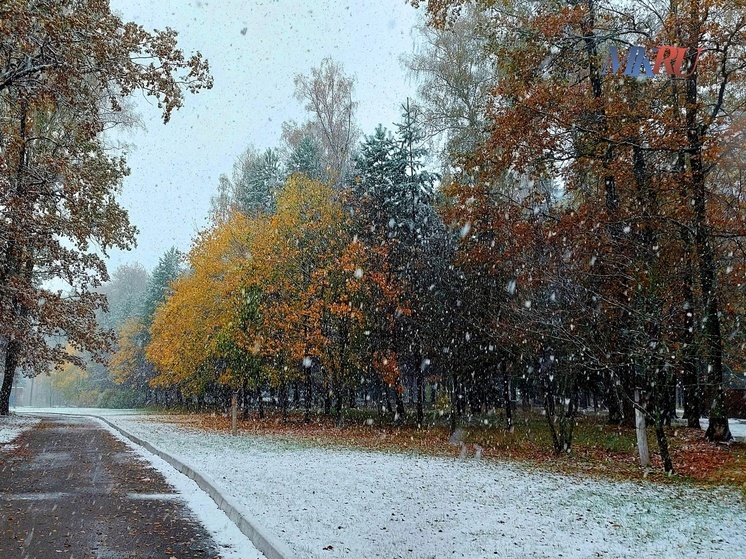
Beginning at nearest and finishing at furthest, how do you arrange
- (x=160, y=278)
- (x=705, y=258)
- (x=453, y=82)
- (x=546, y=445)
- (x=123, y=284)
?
1. (x=705, y=258)
2. (x=546, y=445)
3. (x=453, y=82)
4. (x=160, y=278)
5. (x=123, y=284)

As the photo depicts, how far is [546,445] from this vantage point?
54.2 feet

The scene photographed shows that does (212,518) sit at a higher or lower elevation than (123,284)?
lower

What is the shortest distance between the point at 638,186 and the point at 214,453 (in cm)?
1144

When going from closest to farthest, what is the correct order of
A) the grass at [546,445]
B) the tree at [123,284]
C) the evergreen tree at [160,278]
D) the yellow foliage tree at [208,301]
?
the grass at [546,445] → the yellow foliage tree at [208,301] → the evergreen tree at [160,278] → the tree at [123,284]

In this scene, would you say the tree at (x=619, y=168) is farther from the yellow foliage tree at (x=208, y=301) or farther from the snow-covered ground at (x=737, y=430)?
the yellow foliage tree at (x=208, y=301)

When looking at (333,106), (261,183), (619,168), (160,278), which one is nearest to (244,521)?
(619,168)

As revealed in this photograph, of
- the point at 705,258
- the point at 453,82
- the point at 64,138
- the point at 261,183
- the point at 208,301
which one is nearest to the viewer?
the point at 705,258

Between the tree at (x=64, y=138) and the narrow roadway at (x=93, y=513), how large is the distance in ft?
16.6

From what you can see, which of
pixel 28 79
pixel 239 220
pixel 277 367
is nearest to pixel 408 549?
pixel 28 79

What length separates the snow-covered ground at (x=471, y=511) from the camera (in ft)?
19.3

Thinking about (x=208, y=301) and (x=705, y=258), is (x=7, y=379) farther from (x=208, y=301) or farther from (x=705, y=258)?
(x=705, y=258)

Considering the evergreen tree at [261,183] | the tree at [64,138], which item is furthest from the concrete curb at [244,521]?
the evergreen tree at [261,183]

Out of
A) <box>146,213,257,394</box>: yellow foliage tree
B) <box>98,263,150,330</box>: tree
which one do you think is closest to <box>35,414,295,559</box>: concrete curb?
<box>146,213,257,394</box>: yellow foliage tree

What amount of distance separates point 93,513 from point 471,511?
14.1ft
